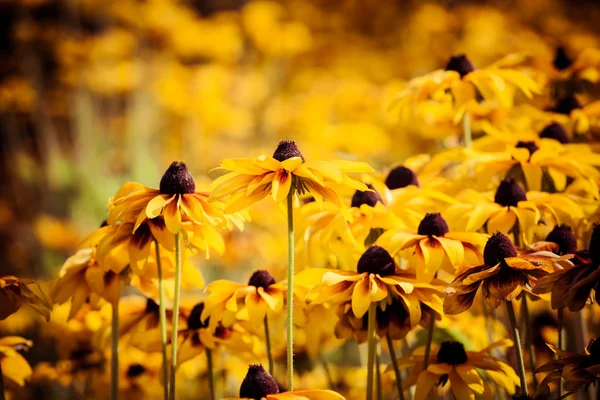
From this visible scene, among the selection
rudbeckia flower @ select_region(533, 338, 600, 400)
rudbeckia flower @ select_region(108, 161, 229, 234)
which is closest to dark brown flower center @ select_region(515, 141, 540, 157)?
rudbeckia flower @ select_region(533, 338, 600, 400)

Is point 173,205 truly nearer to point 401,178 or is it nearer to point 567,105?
point 401,178

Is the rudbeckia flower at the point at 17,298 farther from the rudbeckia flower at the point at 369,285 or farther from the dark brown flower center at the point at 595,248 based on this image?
the dark brown flower center at the point at 595,248

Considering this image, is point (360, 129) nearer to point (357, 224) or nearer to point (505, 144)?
point (505, 144)

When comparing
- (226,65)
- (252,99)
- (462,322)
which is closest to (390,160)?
(252,99)

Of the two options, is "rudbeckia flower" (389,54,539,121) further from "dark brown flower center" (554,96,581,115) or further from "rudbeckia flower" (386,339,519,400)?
"rudbeckia flower" (386,339,519,400)

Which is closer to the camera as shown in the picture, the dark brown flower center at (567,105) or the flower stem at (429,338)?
the flower stem at (429,338)

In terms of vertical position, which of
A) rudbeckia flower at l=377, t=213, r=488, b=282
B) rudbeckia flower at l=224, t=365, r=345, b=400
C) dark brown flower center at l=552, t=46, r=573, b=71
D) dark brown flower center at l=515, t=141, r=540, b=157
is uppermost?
dark brown flower center at l=552, t=46, r=573, b=71

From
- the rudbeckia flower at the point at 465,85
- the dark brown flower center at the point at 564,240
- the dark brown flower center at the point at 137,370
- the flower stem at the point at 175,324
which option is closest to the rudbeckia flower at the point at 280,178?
the flower stem at the point at 175,324

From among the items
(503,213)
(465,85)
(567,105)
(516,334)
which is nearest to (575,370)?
(516,334)
